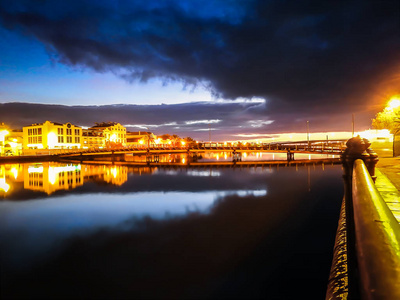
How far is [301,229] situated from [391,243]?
16102 millimetres

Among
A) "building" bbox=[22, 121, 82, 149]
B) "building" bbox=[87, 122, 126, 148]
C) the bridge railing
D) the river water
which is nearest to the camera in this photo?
the bridge railing

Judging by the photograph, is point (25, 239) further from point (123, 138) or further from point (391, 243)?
point (123, 138)

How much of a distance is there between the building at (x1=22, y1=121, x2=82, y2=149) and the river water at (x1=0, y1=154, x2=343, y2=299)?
63.6 metres

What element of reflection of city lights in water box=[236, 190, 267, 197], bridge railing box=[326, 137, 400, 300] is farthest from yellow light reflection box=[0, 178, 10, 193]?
bridge railing box=[326, 137, 400, 300]

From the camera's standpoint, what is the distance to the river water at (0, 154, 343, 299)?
953 cm

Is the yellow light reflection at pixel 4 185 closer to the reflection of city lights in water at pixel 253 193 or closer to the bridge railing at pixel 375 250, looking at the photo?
the reflection of city lights in water at pixel 253 193

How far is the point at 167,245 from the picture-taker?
42.9 ft

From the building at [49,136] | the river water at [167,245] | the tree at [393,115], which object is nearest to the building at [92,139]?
the building at [49,136]

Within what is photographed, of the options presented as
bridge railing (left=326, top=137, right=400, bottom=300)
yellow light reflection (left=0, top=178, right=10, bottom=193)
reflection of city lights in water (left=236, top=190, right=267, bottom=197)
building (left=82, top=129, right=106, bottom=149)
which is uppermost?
building (left=82, top=129, right=106, bottom=149)

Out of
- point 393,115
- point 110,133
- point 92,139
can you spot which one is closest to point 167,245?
point 393,115

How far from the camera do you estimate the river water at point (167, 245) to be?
31.3ft

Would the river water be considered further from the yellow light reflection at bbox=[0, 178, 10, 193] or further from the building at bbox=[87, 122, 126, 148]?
the building at bbox=[87, 122, 126, 148]

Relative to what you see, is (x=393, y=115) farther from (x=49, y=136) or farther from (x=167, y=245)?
(x=49, y=136)

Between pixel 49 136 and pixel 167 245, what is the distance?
3244 inches
